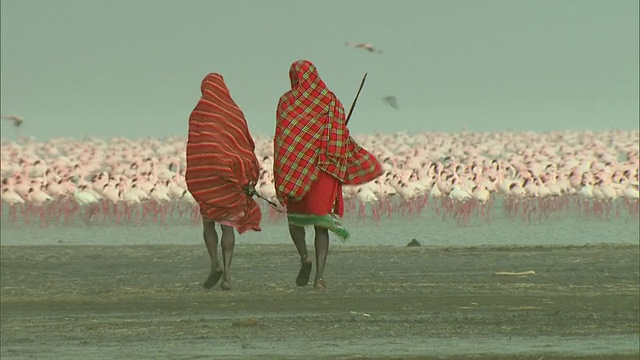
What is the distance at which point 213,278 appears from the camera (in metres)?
13.7

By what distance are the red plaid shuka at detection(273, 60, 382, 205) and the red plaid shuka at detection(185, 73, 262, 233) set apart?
445 millimetres

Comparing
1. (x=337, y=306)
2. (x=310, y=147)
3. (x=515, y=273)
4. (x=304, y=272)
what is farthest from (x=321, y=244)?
(x=515, y=273)

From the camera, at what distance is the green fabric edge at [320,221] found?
1287 centimetres

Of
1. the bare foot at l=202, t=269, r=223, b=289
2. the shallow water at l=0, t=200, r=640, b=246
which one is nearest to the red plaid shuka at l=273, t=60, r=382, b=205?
the bare foot at l=202, t=269, r=223, b=289

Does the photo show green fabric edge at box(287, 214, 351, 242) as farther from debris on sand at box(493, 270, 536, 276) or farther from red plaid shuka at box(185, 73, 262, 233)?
debris on sand at box(493, 270, 536, 276)

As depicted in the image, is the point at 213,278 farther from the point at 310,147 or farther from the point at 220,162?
the point at 310,147

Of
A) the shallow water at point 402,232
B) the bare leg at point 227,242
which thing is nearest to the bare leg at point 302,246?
the bare leg at point 227,242

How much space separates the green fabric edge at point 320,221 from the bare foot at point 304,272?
11.5 inches

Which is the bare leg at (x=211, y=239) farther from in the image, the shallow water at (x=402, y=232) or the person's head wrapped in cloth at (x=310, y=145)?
the shallow water at (x=402, y=232)

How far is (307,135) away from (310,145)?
0.08 metres

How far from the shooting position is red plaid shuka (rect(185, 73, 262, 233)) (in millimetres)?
13211

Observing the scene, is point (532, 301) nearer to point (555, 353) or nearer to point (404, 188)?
point (555, 353)

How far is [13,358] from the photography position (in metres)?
10.6

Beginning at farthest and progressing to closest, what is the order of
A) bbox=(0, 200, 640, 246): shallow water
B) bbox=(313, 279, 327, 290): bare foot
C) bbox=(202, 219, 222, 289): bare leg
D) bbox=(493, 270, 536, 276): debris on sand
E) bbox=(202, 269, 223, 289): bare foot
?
bbox=(0, 200, 640, 246): shallow water
bbox=(493, 270, 536, 276): debris on sand
bbox=(202, 269, 223, 289): bare foot
bbox=(313, 279, 327, 290): bare foot
bbox=(202, 219, 222, 289): bare leg
